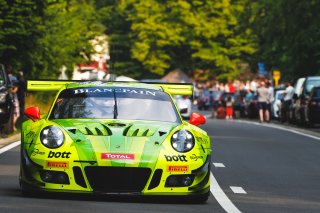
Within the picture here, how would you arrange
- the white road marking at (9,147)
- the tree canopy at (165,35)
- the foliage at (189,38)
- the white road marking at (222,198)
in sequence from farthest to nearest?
the foliage at (189,38) → the tree canopy at (165,35) → the white road marking at (9,147) → the white road marking at (222,198)

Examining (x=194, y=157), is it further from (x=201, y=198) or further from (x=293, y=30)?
(x=293, y=30)

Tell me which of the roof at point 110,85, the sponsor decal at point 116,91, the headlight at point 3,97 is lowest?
the headlight at point 3,97

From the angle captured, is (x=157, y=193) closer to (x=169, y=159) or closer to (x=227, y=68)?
(x=169, y=159)

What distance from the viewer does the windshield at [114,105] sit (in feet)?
43.9

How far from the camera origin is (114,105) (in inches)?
532

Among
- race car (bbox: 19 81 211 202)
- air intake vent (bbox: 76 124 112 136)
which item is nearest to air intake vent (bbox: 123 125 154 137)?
race car (bbox: 19 81 211 202)

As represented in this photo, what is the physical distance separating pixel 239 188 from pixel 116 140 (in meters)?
3.13

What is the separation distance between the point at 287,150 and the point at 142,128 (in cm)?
1234

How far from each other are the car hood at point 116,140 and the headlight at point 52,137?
0.35ft

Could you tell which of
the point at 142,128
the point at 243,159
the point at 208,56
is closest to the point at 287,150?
the point at 243,159

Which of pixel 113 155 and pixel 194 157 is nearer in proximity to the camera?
pixel 113 155

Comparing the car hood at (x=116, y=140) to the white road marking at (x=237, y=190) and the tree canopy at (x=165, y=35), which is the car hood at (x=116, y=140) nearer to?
the white road marking at (x=237, y=190)

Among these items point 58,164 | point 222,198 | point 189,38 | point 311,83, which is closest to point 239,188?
point 222,198

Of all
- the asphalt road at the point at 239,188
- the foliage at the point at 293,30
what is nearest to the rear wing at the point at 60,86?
the asphalt road at the point at 239,188
